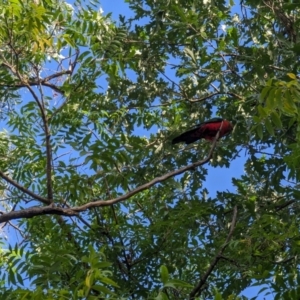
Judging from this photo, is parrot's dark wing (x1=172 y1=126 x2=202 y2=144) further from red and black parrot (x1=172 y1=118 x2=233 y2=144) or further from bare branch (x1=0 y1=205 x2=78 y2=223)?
bare branch (x1=0 y1=205 x2=78 y2=223)

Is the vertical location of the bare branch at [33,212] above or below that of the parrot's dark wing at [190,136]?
below

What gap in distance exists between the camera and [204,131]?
23.0 ft

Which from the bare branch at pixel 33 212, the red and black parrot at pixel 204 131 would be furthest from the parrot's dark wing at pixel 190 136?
the bare branch at pixel 33 212

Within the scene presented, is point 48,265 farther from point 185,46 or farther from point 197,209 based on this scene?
point 185,46

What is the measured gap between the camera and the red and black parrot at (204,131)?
688cm

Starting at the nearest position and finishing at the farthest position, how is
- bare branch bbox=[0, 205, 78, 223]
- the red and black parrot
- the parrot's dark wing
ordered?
bare branch bbox=[0, 205, 78, 223] → the red and black parrot → the parrot's dark wing

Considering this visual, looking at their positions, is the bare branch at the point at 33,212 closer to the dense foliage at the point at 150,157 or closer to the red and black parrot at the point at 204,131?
the dense foliage at the point at 150,157

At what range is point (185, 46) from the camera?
7.34 m

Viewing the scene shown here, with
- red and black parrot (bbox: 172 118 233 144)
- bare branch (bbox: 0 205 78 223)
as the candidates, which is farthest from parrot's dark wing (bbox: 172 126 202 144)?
bare branch (bbox: 0 205 78 223)

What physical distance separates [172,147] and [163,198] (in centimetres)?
69

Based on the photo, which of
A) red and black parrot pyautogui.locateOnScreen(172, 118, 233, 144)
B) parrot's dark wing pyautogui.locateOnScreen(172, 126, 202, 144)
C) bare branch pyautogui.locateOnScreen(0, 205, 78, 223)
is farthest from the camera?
parrot's dark wing pyautogui.locateOnScreen(172, 126, 202, 144)

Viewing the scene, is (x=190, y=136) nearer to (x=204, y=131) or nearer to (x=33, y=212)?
(x=204, y=131)

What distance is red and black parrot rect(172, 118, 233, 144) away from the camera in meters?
6.88

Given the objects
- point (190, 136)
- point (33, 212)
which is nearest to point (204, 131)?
point (190, 136)
